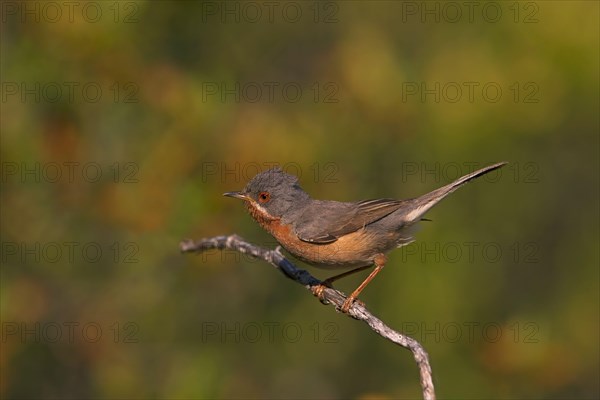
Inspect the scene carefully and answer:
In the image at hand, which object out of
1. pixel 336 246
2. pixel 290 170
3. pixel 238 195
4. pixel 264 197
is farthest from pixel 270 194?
pixel 290 170

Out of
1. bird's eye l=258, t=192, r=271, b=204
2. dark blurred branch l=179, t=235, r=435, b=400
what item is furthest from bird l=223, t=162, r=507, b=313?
dark blurred branch l=179, t=235, r=435, b=400

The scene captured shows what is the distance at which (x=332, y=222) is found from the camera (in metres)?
6.05

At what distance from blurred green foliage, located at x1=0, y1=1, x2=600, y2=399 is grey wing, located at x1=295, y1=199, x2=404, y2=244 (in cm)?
103

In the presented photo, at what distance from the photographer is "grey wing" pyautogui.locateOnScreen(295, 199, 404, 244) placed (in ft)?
19.2

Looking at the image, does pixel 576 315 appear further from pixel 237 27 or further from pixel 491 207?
pixel 237 27

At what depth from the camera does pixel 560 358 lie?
7.01 m

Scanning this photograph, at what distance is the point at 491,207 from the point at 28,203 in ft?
14.8

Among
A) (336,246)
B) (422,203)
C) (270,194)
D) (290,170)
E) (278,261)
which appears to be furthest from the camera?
(290,170)

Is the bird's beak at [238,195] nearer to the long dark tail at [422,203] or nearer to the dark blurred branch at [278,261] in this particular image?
the dark blurred branch at [278,261]

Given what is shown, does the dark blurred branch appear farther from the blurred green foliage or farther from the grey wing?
the blurred green foliage

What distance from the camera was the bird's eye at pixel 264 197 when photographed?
6096 mm

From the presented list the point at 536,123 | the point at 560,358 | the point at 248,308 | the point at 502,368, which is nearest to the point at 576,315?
the point at 560,358

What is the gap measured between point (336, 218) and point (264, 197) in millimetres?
607

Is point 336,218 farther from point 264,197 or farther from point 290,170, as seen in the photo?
point 290,170
